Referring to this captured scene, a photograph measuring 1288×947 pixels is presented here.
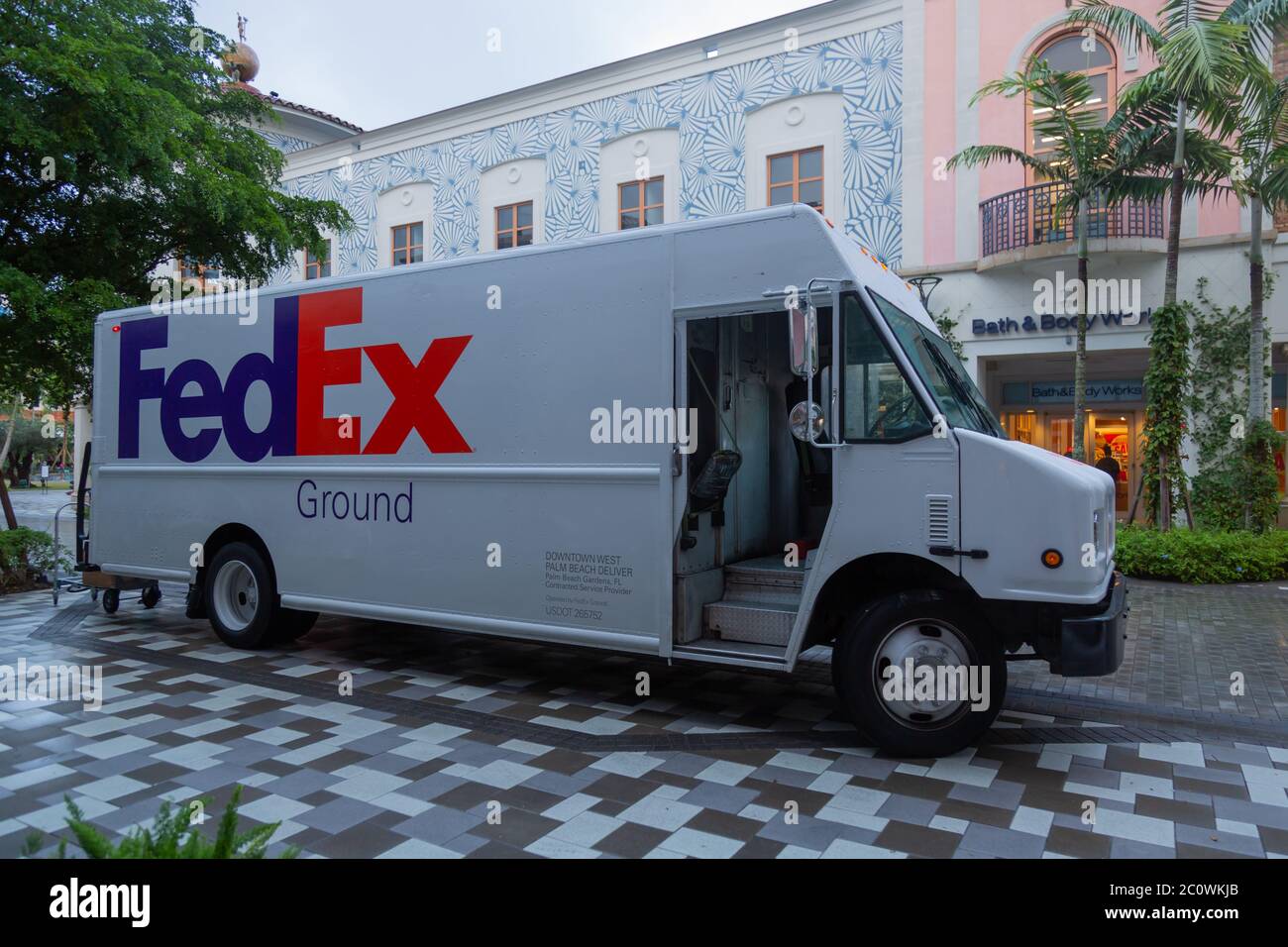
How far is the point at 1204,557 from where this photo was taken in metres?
12.7

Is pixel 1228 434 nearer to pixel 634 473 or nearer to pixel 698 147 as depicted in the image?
pixel 698 147

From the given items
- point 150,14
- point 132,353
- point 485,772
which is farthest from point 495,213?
point 485,772

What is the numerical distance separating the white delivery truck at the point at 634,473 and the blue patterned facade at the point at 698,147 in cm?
909

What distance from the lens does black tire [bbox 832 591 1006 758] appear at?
17.0 feet

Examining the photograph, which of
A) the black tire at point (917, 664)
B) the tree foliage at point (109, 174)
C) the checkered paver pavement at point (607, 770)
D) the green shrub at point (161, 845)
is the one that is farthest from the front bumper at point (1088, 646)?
the tree foliage at point (109, 174)

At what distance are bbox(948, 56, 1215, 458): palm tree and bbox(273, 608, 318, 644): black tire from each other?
12.0 metres

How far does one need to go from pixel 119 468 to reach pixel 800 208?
755 centimetres

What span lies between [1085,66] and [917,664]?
53.0 feet

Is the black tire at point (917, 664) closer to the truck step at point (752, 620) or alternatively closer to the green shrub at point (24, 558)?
the truck step at point (752, 620)

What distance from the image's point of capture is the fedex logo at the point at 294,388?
7.20 meters

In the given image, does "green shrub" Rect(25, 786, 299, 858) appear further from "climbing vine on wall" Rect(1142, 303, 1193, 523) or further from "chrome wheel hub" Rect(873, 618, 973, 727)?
"climbing vine on wall" Rect(1142, 303, 1193, 523)

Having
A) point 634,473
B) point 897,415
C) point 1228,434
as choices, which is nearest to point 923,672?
point 897,415

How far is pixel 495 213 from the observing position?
71.6 ft
